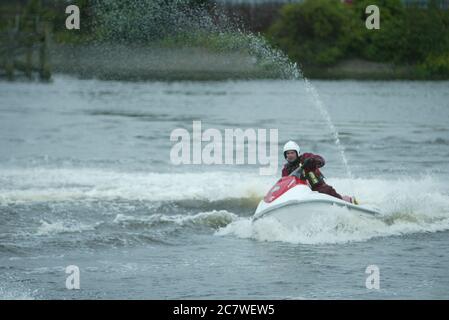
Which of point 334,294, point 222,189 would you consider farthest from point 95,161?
point 334,294

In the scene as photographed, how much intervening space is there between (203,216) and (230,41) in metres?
25.2

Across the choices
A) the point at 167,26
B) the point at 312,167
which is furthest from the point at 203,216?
the point at 167,26

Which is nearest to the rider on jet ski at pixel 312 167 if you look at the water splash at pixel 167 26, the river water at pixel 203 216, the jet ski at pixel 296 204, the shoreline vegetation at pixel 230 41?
the jet ski at pixel 296 204

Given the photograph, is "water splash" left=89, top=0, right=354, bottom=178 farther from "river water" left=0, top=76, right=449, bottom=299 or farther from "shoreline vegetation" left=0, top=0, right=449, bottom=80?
"river water" left=0, top=76, right=449, bottom=299

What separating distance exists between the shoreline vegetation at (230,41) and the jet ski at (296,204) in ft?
63.2

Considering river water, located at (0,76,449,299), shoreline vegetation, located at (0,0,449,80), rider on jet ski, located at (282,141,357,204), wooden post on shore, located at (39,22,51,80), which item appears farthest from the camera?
wooden post on shore, located at (39,22,51,80)

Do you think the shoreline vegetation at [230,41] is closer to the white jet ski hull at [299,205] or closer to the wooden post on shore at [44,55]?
the wooden post on shore at [44,55]

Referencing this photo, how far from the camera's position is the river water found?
14.7 metres

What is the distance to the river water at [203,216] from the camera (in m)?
14.7

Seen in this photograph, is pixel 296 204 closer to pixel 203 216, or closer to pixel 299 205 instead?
pixel 299 205

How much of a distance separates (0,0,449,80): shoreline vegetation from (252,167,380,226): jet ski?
19.3m

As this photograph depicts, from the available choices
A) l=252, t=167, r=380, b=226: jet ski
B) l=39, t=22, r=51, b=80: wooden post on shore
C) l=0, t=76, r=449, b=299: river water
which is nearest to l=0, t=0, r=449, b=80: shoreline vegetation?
l=39, t=22, r=51, b=80: wooden post on shore

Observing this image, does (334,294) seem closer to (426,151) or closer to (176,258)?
(176,258)

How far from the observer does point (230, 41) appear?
44.1 m
